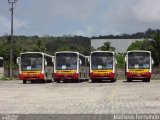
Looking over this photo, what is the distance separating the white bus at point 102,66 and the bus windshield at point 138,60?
1.73m

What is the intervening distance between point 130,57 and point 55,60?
706 centimetres

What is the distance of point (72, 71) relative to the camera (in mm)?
44719

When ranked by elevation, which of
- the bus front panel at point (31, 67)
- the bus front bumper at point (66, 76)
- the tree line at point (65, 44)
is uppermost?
the tree line at point (65, 44)

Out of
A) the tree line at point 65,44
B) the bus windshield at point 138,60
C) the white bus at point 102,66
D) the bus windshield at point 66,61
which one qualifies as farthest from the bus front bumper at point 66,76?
the tree line at point 65,44

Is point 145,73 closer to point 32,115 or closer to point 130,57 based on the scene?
point 130,57

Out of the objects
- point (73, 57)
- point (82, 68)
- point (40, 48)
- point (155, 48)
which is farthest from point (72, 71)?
point (40, 48)

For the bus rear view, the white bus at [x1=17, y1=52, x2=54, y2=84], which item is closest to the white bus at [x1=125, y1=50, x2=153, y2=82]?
the bus rear view

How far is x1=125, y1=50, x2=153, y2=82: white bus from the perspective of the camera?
147 feet

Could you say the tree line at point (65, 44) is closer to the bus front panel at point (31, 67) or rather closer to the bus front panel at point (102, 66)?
the bus front panel at point (102, 66)

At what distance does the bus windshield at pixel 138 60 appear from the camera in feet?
148

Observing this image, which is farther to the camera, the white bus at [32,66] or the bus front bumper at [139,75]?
the bus front bumper at [139,75]

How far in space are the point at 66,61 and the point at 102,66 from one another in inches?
133

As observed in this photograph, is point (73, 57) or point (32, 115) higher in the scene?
point (73, 57)

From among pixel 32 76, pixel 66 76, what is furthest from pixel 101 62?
A: pixel 32 76
